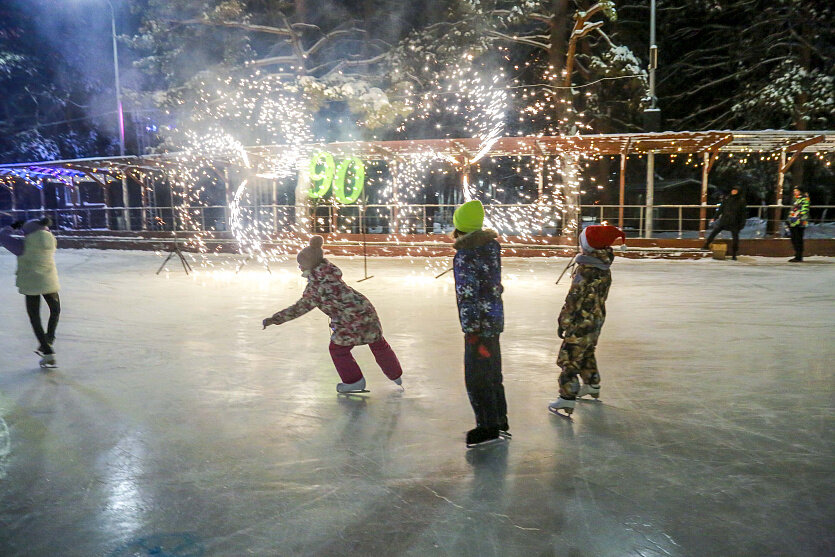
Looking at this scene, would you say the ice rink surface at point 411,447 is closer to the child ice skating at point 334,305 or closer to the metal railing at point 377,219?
the child ice skating at point 334,305

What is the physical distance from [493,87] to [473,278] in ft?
57.7

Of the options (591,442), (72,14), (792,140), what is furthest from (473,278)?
(72,14)

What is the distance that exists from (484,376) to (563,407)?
991 millimetres

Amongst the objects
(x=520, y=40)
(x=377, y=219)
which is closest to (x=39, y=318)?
(x=377, y=219)

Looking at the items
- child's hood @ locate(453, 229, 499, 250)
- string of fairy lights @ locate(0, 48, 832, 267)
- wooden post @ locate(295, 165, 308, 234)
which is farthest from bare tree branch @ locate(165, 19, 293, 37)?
child's hood @ locate(453, 229, 499, 250)

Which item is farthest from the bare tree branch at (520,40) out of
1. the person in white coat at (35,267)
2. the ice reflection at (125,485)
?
the ice reflection at (125,485)

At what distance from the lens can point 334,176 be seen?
1669 cm

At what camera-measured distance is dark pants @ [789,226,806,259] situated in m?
14.5

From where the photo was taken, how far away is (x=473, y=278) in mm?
3885

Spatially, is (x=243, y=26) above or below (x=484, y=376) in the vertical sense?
above

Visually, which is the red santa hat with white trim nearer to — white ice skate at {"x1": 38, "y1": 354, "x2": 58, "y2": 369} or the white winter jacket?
the white winter jacket

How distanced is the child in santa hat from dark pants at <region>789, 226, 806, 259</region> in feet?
40.1

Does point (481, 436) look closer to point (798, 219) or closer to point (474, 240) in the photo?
point (474, 240)

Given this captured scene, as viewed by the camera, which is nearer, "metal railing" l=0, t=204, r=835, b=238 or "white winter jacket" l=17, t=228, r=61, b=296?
"white winter jacket" l=17, t=228, r=61, b=296
